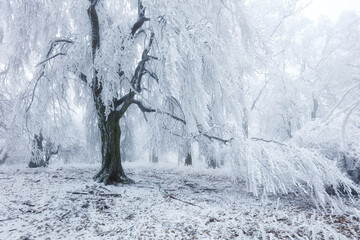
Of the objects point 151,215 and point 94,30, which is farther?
point 94,30

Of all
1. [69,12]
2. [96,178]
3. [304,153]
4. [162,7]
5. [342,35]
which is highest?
[342,35]

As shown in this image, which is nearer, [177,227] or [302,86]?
[177,227]

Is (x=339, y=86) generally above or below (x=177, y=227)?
above

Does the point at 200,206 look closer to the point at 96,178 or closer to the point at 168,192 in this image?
the point at 168,192

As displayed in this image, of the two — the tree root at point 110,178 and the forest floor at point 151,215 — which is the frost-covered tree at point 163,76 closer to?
the tree root at point 110,178

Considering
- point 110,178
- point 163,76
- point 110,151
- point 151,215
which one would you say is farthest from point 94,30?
point 151,215

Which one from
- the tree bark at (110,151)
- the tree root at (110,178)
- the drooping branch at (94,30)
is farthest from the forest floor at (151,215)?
the drooping branch at (94,30)

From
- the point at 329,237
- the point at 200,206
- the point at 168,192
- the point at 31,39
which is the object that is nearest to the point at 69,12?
the point at 31,39

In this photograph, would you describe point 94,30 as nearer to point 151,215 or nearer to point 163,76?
point 163,76

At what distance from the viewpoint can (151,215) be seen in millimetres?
4531

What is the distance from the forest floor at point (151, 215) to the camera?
12.3ft

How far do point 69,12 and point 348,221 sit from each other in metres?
8.76

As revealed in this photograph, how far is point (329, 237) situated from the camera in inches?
143

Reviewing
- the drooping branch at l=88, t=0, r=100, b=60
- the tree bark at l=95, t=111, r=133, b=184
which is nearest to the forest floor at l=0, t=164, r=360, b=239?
the tree bark at l=95, t=111, r=133, b=184
